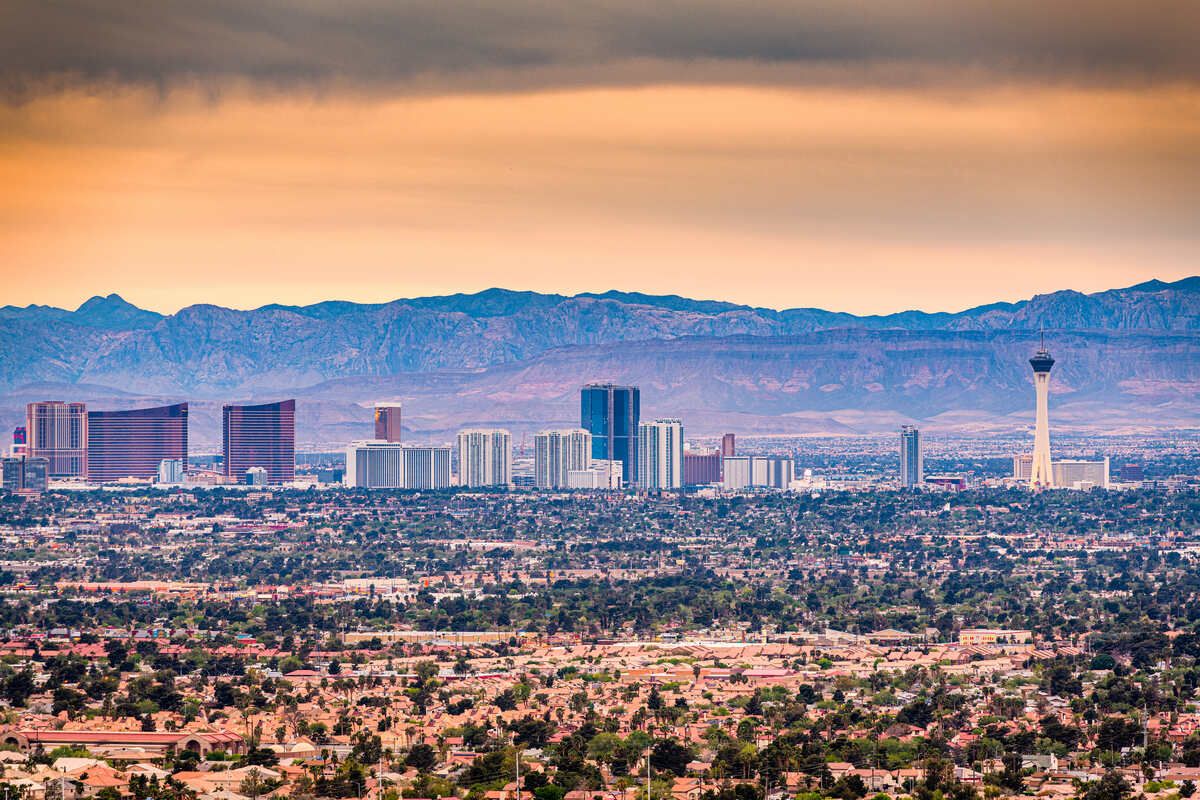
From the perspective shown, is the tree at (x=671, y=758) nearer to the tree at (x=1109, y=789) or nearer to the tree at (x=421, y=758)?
the tree at (x=421, y=758)

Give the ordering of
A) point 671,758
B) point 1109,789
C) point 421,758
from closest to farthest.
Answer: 1. point 1109,789
2. point 421,758
3. point 671,758

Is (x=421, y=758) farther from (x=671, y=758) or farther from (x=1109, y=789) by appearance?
(x=1109, y=789)

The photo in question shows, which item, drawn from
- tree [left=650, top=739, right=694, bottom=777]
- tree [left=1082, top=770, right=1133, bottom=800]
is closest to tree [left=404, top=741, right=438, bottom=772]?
tree [left=650, top=739, right=694, bottom=777]

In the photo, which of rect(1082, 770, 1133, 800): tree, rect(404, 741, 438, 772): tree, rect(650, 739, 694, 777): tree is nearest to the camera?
rect(1082, 770, 1133, 800): tree

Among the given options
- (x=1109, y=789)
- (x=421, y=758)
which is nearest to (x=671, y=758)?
(x=421, y=758)

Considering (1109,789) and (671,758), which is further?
(671,758)

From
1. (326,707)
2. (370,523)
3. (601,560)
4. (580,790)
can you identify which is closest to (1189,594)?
(601,560)

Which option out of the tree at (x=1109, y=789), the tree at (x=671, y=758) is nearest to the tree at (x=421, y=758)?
the tree at (x=671, y=758)

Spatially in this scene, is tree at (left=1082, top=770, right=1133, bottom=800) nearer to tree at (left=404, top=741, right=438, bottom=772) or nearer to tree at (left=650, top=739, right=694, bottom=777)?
tree at (left=650, top=739, right=694, bottom=777)

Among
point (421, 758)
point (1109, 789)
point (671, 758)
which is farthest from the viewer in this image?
point (671, 758)

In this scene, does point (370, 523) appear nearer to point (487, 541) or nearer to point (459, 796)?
point (487, 541)

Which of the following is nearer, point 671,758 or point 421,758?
point 421,758

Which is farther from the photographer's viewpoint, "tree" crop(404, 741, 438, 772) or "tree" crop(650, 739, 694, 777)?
"tree" crop(650, 739, 694, 777)
